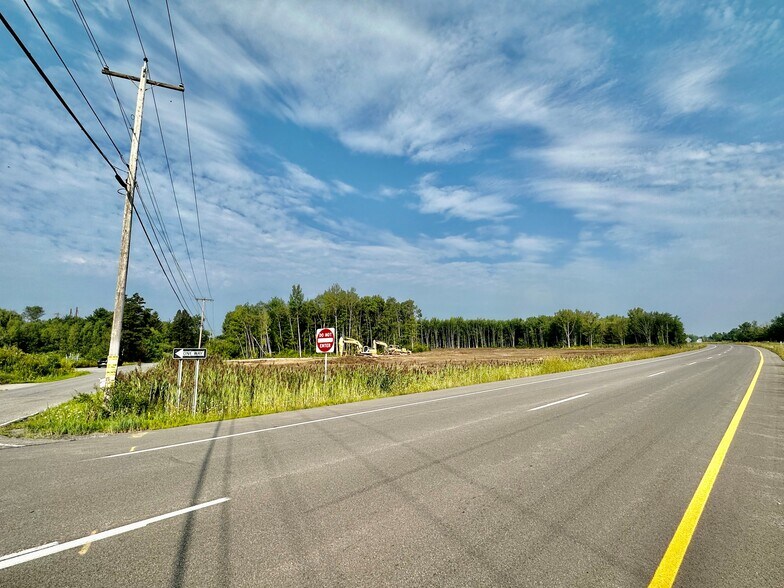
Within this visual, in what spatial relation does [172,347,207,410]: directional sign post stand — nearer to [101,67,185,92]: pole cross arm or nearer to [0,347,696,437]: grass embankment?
[0,347,696,437]: grass embankment

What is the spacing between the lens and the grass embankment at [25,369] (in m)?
26.1

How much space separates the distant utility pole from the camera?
10781 millimetres

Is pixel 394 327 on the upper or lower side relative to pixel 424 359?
upper

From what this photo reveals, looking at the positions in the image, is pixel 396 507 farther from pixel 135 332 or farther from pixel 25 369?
pixel 135 332

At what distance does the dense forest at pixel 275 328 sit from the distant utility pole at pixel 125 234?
61289 millimetres

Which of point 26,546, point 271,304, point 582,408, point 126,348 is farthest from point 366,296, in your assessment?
point 26,546

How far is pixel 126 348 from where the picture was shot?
6266cm

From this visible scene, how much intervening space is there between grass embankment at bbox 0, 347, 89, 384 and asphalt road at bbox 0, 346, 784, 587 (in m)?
26.3

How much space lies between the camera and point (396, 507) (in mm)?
4129

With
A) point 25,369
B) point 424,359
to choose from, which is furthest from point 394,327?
point 25,369

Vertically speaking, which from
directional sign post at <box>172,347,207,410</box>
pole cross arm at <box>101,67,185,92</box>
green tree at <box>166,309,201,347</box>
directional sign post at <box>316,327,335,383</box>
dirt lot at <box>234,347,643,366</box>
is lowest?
dirt lot at <box>234,347,643,366</box>

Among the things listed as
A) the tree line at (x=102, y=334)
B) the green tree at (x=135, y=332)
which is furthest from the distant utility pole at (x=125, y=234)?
the tree line at (x=102, y=334)

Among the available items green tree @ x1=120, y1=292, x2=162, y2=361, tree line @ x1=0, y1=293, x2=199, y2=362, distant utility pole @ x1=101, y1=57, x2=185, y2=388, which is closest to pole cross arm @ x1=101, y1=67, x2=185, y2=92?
distant utility pole @ x1=101, y1=57, x2=185, y2=388

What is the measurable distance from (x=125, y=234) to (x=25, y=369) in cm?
2553
